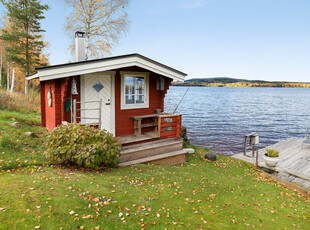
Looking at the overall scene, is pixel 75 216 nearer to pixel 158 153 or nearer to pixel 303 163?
pixel 158 153

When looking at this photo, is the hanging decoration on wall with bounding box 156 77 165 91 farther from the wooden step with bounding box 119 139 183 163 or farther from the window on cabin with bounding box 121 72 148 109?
the wooden step with bounding box 119 139 183 163

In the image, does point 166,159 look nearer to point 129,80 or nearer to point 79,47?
point 129,80

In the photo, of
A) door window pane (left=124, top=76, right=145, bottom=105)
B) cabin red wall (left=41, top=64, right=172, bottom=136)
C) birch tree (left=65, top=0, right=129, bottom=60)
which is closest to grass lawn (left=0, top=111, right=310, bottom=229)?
cabin red wall (left=41, top=64, right=172, bottom=136)

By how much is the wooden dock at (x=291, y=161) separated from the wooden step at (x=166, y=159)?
3499 mm

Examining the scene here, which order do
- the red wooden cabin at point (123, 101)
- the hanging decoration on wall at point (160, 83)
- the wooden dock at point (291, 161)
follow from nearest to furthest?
1. the red wooden cabin at point (123, 101)
2. the wooden dock at point (291, 161)
3. the hanging decoration on wall at point (160, 83)

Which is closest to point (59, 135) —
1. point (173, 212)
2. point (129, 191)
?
point (129, 191)

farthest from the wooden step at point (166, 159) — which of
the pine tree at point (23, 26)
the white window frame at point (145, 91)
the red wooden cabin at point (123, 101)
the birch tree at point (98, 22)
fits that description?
the pine tree at point (23, 26)

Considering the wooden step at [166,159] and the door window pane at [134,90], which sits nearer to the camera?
the wooden step at [166,159]

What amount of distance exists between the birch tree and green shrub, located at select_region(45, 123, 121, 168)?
1655cm

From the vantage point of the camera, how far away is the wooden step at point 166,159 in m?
7.67

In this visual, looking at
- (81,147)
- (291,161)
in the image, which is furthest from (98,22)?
(291,161)

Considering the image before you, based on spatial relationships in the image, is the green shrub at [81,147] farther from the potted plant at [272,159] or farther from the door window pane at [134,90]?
the potted plant at [272,159]

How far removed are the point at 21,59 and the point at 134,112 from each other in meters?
20.3

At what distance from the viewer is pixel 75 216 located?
145 inches
